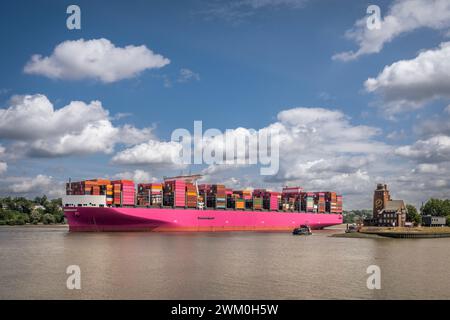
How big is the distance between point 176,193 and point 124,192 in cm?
1219

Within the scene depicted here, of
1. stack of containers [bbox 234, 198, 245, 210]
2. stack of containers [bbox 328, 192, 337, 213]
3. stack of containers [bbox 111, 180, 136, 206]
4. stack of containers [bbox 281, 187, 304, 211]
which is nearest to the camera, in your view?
stack of containers [bbox 111, 180, 136, 206]

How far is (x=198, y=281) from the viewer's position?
95.1 feet

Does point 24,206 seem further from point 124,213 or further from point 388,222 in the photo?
point 388,222

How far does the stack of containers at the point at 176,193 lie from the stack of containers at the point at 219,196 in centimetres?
1083

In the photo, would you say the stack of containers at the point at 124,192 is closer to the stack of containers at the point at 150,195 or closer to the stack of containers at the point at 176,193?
the stack of containers at the point at 150,195

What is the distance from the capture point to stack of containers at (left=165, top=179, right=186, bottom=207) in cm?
9288

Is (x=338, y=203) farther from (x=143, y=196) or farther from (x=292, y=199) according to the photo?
(x=143, y=196)

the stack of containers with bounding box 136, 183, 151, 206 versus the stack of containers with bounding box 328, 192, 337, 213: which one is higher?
the stack of containers with bounding box 136, 183, 151, 206

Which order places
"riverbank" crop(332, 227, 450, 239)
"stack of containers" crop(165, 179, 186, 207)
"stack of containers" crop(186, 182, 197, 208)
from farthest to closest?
1. "stack of containers" crop(186, 182, 197, 208)
2. "stack of containers" crop(165, 179, 186, 207)
3. "riverbank" crop(332, 227, 450, 239)

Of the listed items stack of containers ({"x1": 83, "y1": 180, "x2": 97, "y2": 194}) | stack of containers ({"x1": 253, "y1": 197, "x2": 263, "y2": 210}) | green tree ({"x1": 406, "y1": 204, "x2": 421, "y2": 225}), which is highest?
stack of containers ({"x1": 83, "y1": 180, "x2": 97, "y2": 194})

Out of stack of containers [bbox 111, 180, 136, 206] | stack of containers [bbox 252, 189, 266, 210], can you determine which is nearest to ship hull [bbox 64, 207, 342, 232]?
stack of containers [bbox 252, 189, 266, 210]

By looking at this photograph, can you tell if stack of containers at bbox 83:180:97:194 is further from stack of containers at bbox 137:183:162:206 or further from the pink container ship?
stack of containers at bbox 137:183:162:206

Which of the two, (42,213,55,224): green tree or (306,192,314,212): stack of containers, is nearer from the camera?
(306,192,314,212): stack of containers
